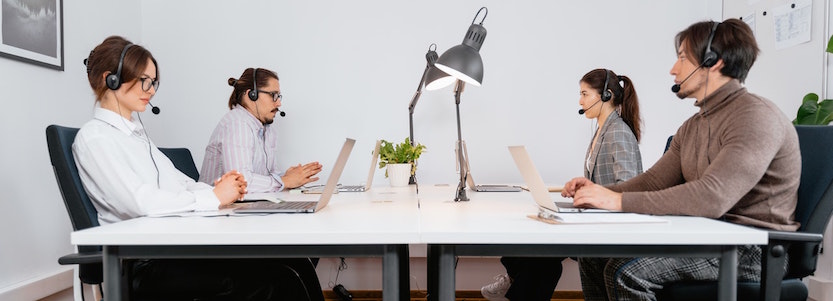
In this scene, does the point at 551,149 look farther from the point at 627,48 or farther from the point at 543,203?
the point at 543,203

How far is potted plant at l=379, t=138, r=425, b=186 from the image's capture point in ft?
8.15

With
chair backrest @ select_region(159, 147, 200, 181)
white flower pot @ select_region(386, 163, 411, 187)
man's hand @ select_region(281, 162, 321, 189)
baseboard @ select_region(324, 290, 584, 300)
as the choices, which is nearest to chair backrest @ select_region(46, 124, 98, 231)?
chair backrest @ select_region(159, 147, 200, 181)

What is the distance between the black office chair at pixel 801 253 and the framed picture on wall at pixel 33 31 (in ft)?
8.11

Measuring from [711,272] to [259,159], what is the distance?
190 cm

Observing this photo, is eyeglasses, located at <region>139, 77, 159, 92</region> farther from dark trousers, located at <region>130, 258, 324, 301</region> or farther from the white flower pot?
the white flower pot

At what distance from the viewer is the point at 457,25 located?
3.02 meters

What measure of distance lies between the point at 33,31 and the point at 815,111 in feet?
10.4

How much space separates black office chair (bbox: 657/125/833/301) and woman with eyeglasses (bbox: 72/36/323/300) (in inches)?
44.3

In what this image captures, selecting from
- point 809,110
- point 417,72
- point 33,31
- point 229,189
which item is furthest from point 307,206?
point 809,110

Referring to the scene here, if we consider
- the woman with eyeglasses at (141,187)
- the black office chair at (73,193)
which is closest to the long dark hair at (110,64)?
the woman with eyeglasses at (141,187)

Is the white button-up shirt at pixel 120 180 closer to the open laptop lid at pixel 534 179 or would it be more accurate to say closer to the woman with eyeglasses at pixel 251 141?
the woman with eyeglasses at pixel 251 141

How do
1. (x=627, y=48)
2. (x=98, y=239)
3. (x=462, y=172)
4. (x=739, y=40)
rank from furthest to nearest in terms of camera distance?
(x=627, y=48)
(x=462, y=172)
(x=739, y=40)
(x=98, y=239)

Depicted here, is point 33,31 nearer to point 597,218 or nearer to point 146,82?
point 146,82

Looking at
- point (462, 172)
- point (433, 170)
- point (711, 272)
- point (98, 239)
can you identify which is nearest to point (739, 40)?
point (711, 272)
